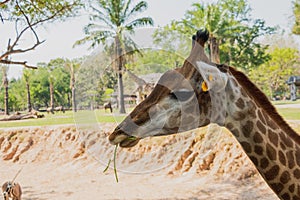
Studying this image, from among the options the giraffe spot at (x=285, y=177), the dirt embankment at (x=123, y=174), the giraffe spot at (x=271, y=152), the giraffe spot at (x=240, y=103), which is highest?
the giraffe spot at (x=240, y=103)

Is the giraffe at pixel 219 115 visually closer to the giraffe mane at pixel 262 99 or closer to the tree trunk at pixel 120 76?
the giraffe mane at pixel 262 99

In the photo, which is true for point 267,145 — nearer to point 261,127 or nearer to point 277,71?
point 261,127

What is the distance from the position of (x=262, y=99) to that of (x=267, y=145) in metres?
0.15

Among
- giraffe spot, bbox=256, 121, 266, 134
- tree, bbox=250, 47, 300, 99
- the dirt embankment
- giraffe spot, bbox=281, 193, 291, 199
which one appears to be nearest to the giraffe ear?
giraffe spot, bbox=256, 121, 266, 134

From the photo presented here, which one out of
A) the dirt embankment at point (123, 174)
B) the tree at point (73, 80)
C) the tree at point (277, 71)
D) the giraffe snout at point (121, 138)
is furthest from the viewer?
the tree at point (277, 71)

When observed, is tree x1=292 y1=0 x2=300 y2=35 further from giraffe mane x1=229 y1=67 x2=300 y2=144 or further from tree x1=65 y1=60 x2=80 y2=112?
giraffe mane x1=229 y1=67 x2=300 y2=144

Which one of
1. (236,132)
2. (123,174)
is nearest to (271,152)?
(236,132)

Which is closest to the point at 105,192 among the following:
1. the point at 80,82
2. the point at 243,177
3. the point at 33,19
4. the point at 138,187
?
the point at 138,187

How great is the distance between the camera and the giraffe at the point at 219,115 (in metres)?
0.91

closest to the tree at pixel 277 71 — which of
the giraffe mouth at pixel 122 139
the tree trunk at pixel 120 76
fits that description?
the tree trunk at pixel 120 76

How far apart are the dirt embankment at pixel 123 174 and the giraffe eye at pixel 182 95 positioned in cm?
250

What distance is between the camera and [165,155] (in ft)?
Result: 4.27

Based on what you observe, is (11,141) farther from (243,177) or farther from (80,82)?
(80,82)

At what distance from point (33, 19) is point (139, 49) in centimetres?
362
